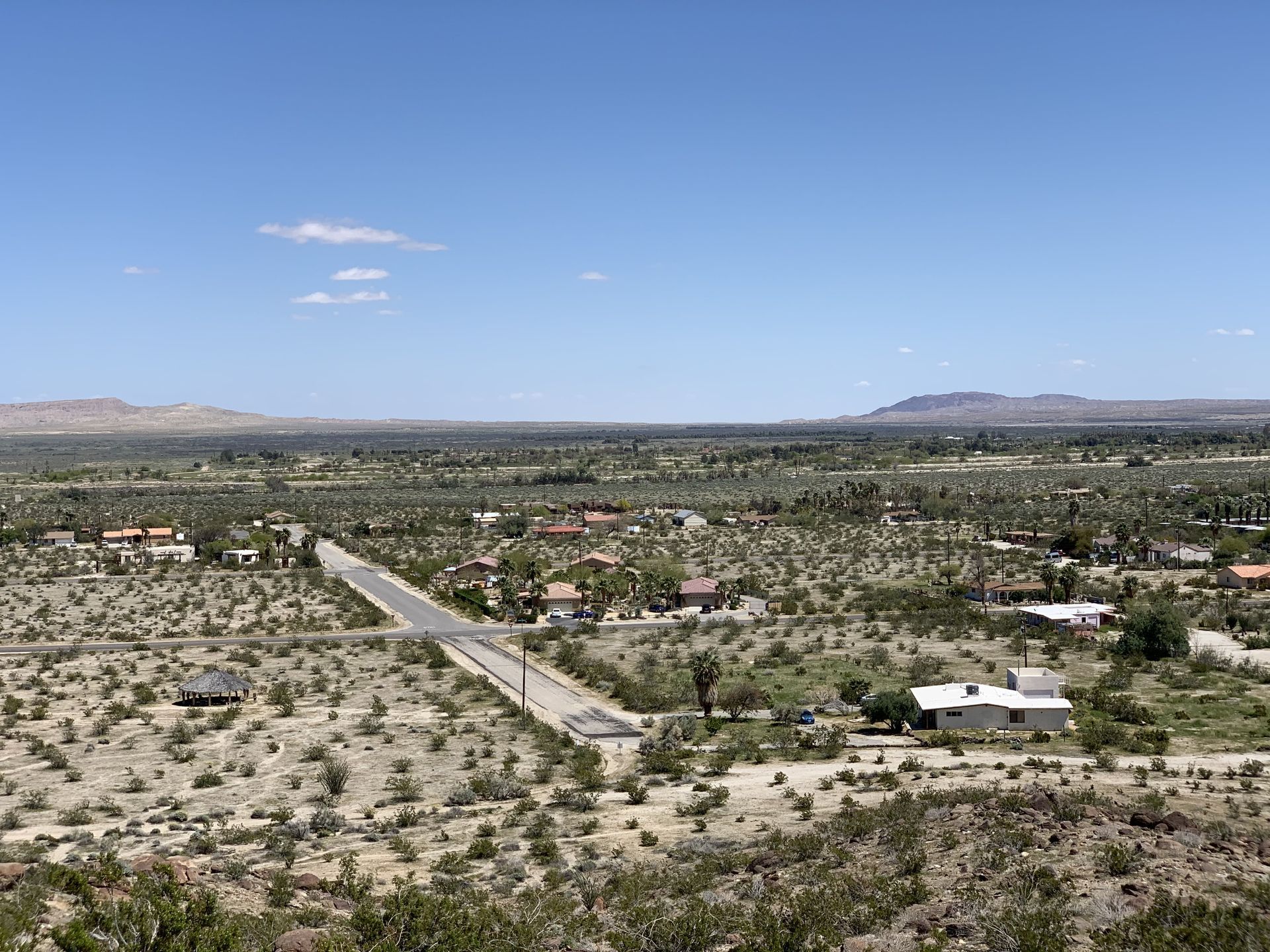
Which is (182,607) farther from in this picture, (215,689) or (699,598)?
(699,598)

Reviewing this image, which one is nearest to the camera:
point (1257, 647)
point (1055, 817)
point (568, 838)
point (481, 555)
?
point (1055, 817)

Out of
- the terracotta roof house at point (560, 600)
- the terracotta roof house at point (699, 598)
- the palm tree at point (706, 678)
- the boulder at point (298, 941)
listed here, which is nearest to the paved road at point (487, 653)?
the palm tree at point (706, 678)

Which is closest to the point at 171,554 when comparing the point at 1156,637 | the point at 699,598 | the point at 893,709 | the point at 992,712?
the point at 699,598

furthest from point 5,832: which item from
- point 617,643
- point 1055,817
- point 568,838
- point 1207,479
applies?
point 1207,479

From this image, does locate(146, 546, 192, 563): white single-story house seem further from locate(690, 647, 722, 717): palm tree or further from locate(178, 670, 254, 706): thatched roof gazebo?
locate(690, 647, 722, 717): palm tree

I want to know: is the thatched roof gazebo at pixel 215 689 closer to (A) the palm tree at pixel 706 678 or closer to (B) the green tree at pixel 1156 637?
(A) the palm tree at pixel 706 678

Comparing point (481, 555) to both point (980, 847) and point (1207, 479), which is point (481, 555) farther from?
point (1207, 479)
